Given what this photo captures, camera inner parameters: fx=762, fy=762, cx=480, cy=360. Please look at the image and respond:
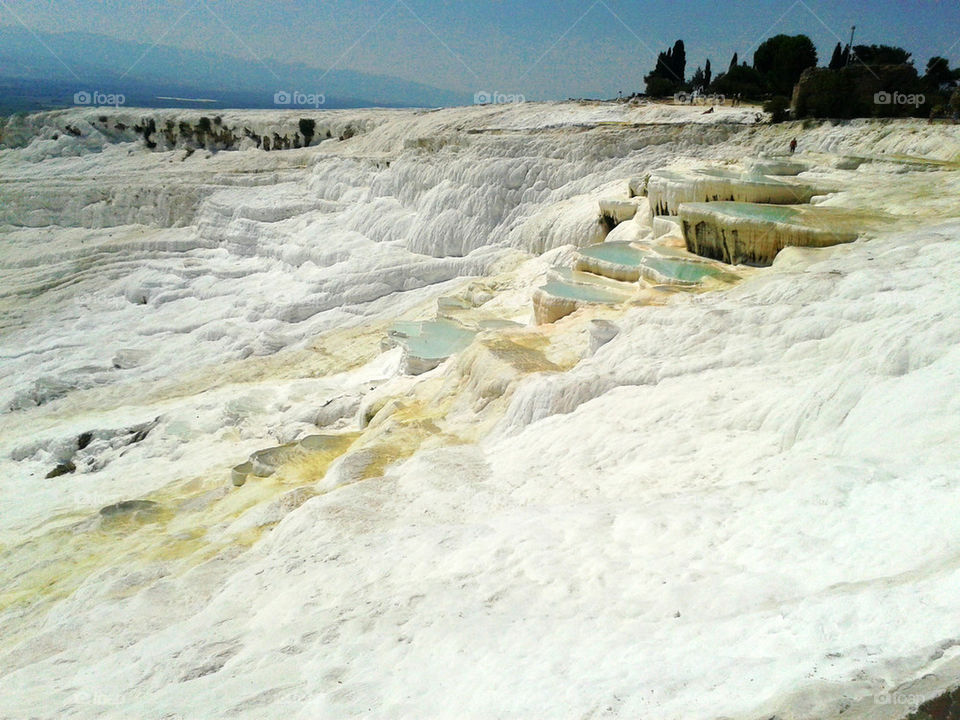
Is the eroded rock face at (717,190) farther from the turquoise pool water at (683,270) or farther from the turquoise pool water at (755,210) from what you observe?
the turquoise pool water at (683,270)

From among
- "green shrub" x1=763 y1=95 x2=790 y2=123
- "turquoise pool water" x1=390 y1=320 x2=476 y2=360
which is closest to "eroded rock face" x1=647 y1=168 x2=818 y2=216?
"turquoise pool water" x1=390 y1=320 x2=476 y2=360

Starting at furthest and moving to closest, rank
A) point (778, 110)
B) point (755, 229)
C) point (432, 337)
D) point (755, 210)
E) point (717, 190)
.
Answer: point (778, 110), point (717, 190), point (432, 337), point (755, 210), point (755, 229)

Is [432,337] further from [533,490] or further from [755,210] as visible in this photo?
[533,490]

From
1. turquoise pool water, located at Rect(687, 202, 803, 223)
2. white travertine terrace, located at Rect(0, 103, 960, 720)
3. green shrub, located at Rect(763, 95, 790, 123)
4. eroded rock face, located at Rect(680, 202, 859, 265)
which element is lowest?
white travertine terrace, located at Rect(0, 103, 960, 720)

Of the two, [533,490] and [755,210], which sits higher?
[755,210]

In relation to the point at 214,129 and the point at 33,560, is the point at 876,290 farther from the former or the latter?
the point at 214,129

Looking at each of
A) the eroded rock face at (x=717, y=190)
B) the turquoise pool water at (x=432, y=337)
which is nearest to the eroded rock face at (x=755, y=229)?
the eroded rock face at (x=717, y=190)

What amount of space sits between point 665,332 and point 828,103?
12755mm

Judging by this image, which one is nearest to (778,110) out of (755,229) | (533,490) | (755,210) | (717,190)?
(717,190)

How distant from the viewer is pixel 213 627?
506 centimetres

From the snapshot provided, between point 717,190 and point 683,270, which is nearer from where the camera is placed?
point 683,270

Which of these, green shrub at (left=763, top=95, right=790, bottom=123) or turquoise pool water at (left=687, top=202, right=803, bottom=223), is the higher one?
green shrub at (left=763, top=95, right=790, bottom=123)

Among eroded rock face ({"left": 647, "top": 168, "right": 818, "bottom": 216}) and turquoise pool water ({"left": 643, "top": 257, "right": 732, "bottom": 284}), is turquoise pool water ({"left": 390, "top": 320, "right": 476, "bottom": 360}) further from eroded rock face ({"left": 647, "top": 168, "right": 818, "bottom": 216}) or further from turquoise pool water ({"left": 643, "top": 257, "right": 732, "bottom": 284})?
eroded rock face ({"left": 647, "top": 168, "right": 818, "bottom": 216})

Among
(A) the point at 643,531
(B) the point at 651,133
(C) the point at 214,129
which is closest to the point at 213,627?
(A) the point at 643,531
